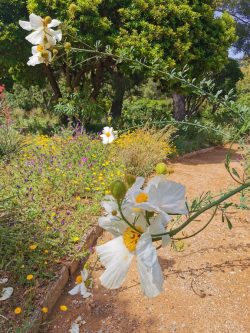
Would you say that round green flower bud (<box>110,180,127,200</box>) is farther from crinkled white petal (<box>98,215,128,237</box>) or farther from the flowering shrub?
the flowering shrub

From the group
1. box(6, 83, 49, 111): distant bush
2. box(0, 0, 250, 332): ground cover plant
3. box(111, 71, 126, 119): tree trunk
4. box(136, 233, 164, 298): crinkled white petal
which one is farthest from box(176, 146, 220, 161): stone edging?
box(6, 83, 49, 111): distant bush

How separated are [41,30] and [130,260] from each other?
2.63ft

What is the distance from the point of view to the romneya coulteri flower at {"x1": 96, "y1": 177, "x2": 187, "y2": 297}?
547mm

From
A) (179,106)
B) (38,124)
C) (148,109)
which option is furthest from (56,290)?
(148,109)

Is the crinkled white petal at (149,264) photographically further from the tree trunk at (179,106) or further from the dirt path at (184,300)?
the tree trunk at (179,106)

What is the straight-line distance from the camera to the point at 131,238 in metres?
0.58

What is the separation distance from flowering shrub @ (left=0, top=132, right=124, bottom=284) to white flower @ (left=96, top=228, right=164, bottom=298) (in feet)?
6.52

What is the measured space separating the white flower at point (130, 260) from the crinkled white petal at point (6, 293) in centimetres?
185

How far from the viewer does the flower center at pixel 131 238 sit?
577mm

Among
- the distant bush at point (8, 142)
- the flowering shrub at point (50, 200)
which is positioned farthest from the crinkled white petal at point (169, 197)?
the distant bush at point (8, 142)

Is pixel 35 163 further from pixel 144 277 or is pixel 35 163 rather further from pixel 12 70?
pixel 12 70

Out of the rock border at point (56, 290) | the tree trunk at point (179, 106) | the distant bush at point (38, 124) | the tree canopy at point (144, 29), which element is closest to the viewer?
the rock border at point (56, 290)

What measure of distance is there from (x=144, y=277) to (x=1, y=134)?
17.8ft

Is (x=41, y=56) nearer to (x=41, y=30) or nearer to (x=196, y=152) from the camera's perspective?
(x=41, y=30)
